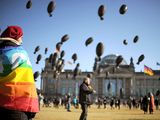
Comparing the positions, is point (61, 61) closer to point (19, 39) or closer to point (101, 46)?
point (101, 46)

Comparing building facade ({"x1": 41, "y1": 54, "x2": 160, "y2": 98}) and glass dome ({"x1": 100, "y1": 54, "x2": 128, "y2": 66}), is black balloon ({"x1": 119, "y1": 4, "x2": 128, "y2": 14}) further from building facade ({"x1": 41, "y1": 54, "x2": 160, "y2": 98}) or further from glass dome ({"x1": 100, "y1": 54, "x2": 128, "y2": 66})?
glass dome ({"x1": 100, "y1": 54, "x2": 128, "y2": 66})

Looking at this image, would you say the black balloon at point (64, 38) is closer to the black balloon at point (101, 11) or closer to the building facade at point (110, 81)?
the black balloon at point (101, 11)

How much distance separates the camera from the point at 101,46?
20.2 m

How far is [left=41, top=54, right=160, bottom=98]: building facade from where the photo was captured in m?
128

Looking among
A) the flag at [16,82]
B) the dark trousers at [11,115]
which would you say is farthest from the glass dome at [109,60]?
the dark trousers at [11,115]

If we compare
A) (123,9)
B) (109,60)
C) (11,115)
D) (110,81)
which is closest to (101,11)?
(123,9)

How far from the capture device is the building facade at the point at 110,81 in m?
128

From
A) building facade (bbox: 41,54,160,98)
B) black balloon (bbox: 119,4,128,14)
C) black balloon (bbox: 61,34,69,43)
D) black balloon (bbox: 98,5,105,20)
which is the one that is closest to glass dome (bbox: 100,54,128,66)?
building facade (bbox: 41,54,160,98)

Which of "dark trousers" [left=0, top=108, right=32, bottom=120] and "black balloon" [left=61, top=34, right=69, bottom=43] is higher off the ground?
"black balloon" [left=61, top=34, right=69, bottom=43]

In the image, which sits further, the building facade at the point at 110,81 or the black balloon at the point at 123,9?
the building facade at the point at 110,81

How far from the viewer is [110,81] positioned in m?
130

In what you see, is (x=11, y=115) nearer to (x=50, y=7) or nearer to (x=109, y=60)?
(x=50, y=7)

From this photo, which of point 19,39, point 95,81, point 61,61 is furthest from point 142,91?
point 19,39

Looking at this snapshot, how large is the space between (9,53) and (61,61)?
29.0 m
